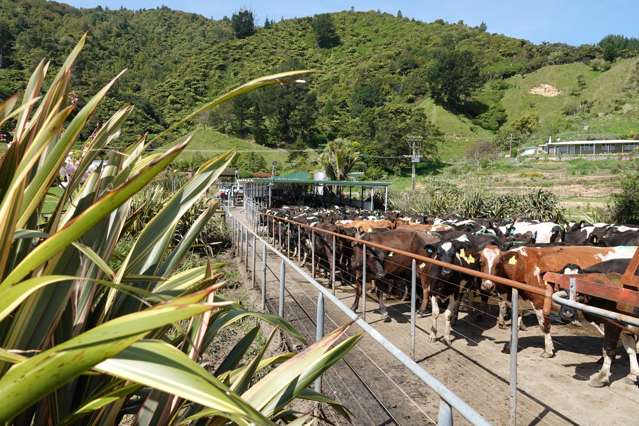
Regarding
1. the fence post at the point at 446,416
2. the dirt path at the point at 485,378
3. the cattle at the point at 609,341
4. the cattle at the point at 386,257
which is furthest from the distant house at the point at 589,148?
the fence post at the point at 446,416

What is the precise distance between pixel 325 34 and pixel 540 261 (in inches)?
5888

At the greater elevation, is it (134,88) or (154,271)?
(134,88)

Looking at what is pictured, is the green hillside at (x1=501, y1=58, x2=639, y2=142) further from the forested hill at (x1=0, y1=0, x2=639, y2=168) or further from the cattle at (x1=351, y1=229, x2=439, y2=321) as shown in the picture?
the cattle at (x1=351, y1=229, x2=439, y2=321)

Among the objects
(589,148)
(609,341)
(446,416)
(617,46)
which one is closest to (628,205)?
(609,341)

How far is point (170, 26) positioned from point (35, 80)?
509ft

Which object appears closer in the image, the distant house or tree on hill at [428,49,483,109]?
the distant house

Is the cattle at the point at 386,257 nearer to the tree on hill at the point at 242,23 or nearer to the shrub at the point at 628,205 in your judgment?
the shrub at the point at 628,205

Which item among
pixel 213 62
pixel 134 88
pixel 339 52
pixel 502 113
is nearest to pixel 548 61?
pixel 502 113

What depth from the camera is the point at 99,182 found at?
150 cm

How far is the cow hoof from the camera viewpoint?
489 centimetres

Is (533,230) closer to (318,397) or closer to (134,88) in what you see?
(318,397)

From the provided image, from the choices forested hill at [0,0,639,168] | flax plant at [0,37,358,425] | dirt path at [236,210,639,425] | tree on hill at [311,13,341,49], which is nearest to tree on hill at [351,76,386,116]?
forested hill at [0,0,639,168]

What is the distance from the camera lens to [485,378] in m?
5.06

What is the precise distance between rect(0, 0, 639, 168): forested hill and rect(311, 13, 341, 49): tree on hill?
0.31 metres
